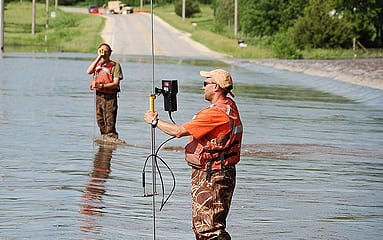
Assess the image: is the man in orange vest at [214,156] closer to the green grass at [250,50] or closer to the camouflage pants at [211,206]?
the camouflage pants at [211,206]

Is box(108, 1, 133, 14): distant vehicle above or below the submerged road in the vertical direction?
above

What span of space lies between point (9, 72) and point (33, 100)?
44.4ft

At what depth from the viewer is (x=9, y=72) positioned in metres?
41.7

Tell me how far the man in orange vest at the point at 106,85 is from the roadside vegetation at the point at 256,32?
5399cm

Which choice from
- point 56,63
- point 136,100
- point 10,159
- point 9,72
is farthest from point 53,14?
point 10,159

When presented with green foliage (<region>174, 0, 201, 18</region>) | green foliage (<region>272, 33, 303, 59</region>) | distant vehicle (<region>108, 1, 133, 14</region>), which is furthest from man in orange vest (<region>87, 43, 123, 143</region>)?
green foliage (<region>174, 0, 201, 18</region>)

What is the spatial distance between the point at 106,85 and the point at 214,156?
30.1ft

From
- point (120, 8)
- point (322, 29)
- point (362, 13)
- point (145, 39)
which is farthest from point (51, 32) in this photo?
point (362, 13)

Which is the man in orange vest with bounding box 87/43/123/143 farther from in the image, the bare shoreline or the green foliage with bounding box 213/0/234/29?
the green foliage with bounding box 213/0/234/29

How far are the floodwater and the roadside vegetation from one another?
45.3 metres

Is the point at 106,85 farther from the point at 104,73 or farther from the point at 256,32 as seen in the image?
the point at 256,32

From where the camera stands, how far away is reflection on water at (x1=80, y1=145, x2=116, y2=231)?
1220 centimetres

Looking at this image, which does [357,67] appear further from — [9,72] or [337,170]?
[337,170]

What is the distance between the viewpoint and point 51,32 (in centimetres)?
9612
